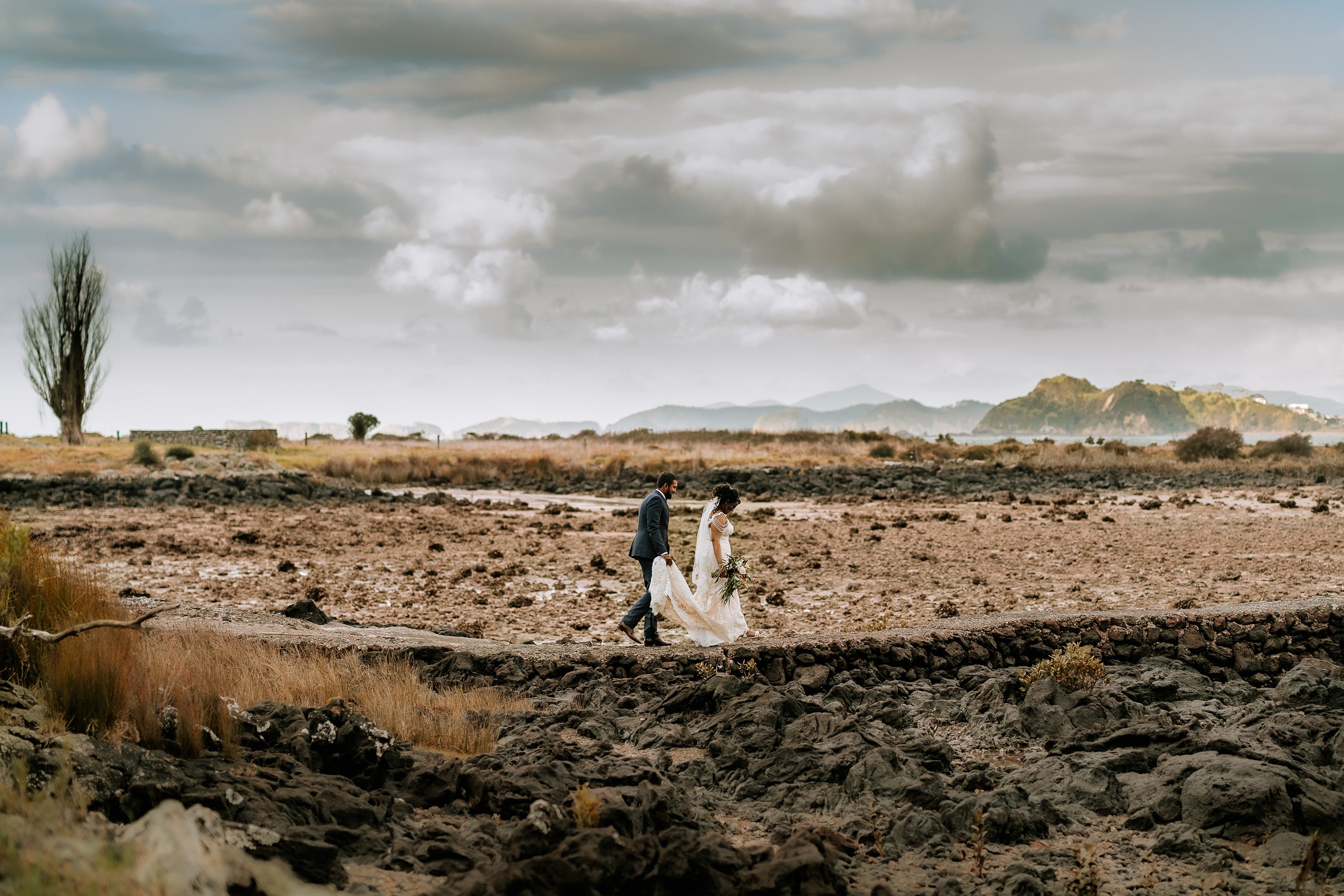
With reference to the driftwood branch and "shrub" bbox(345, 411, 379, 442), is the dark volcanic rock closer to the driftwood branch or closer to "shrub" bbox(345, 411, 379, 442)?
the driftwood branch

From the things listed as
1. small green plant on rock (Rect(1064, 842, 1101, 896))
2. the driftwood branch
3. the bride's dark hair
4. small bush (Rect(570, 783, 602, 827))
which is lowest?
small green plant on rock (Rect(1064, 842, 1101, 896))

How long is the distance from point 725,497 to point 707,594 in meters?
1.27

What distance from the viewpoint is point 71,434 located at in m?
61.6

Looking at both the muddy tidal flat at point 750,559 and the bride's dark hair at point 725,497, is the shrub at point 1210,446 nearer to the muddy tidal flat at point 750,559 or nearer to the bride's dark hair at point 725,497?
the muddy tidal flat at point 750,559

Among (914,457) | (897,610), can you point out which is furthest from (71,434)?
(897,610)

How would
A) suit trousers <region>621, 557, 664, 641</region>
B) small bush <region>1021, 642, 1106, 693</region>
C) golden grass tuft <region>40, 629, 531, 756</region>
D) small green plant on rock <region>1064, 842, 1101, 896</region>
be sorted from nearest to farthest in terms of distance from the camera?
small green plant on rock <region>1064, 842, 1101, 896</region> < golden grass tuft <region>40, 629, 531, 756</region> < small bush <region>1021, 642, 1106, 693</region> < suit trousers <region>621, 557, 664, 641</region>

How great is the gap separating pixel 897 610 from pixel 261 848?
42.9 ft

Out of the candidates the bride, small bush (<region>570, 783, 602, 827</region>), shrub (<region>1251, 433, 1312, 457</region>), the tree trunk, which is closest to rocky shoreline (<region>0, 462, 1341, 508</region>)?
shrub (<region>1251, 433, 1312, 457</region>)

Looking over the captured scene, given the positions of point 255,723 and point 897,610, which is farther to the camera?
point 897,610

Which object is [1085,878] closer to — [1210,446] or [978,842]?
[978,842]

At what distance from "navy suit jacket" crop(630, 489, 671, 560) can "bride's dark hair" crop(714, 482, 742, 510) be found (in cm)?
69

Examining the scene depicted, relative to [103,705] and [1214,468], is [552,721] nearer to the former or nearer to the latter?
[103,705]

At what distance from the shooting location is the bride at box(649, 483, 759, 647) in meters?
12.6

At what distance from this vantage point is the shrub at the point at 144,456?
47.2 meters
